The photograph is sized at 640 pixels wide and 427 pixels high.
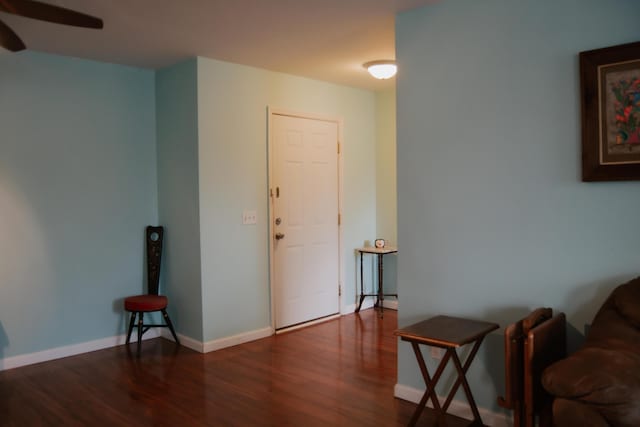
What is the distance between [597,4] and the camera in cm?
246

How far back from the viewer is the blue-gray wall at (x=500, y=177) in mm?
2494

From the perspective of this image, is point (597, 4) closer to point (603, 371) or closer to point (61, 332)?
point (603, 371)

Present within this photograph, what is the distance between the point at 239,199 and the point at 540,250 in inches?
103

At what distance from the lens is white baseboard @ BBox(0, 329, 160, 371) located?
3891 mm

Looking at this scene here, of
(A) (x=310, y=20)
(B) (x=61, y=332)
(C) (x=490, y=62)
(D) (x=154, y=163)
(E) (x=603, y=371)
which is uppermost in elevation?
(A) (x=310, y=20)

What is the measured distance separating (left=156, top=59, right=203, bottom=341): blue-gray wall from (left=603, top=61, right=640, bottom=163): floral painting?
2.98 metres

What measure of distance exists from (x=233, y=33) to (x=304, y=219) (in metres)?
2.00

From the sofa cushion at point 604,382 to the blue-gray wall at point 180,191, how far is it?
298cm

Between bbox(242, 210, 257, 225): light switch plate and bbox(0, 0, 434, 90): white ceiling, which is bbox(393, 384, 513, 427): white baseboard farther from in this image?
bbox(0, 0, 434, 90): white ceiling

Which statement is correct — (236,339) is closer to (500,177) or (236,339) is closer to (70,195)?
(70,195)

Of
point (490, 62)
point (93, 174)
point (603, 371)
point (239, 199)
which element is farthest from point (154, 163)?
point (603, 371)

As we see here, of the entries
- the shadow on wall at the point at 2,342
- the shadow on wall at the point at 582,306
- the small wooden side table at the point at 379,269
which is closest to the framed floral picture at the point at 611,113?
the shadow on wall at the point at 582,306

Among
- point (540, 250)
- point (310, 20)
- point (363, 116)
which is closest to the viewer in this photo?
point (540, 250)

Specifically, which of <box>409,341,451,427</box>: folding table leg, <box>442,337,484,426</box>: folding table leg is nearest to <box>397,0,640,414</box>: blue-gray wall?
<box>442,337,484,426</box>: folding table leg
